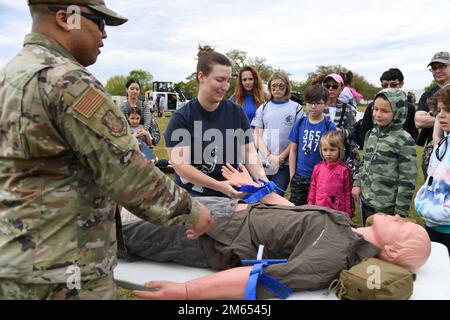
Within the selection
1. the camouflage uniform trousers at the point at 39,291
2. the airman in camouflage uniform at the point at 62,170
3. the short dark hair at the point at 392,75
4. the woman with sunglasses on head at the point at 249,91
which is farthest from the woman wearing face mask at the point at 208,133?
the short dark hair at the point at 392,75

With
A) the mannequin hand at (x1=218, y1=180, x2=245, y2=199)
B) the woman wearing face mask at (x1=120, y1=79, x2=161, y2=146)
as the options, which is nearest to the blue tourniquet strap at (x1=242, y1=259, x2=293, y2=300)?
the mannequin hand at (x1=218, y1=180, x2=245, y2=199)

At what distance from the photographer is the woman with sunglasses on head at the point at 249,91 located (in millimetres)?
4492

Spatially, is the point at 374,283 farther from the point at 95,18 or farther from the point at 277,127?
the point at 277,127

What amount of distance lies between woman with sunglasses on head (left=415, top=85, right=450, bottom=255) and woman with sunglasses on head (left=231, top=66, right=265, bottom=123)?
85.2 inches

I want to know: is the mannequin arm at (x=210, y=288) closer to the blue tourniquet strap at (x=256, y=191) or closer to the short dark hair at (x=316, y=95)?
the blue tourniquet strap at (x=256, y=191)

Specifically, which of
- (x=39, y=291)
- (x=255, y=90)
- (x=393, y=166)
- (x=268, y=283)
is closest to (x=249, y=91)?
(x=255, y=90)

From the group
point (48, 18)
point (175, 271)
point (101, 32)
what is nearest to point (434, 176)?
point (175, 271)

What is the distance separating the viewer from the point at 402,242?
2.09m

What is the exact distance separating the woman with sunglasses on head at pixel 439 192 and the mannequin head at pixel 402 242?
44 cm

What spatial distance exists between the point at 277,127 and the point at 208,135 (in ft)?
5.68

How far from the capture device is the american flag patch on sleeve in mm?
1191

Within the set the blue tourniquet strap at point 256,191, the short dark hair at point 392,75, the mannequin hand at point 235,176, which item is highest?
the short dark hair at point 392,75

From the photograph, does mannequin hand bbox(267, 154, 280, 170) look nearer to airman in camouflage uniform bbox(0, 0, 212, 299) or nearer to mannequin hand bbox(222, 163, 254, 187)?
mannequin hand bbox(222, 163, 254, 187)

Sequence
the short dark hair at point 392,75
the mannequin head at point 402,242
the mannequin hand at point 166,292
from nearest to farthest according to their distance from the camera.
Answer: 1. the mannequin hand at point 166,292
2. the mannequin head at point 402,242
3. the short dark hair at point 392,75
